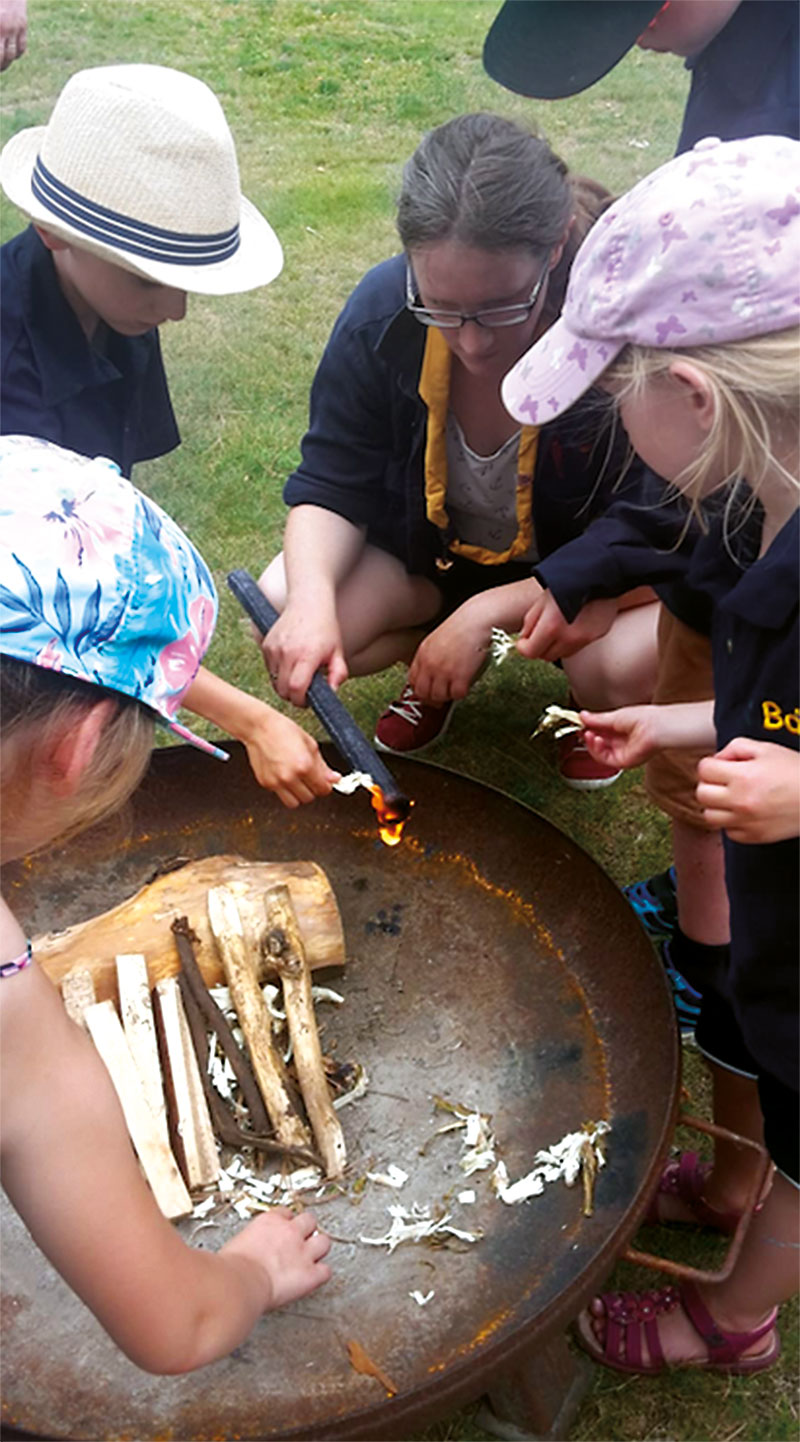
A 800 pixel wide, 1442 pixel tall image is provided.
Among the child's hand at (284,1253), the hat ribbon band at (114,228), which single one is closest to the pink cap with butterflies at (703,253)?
the hat ribbon band at (114,228)

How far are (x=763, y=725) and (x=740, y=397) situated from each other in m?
0.40

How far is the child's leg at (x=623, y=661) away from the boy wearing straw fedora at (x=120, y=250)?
71cm

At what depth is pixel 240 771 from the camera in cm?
238

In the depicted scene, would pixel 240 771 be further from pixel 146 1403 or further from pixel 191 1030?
pixel 146 1403

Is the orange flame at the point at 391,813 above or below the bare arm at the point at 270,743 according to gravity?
below

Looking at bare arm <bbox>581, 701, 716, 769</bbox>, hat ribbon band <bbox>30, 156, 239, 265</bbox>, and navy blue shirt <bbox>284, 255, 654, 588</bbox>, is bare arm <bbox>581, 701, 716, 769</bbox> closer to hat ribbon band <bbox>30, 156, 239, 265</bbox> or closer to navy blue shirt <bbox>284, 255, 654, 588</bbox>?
navy blue shirt <bbox>284, 255, 654, 588</bbox>

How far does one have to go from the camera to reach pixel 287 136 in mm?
4910

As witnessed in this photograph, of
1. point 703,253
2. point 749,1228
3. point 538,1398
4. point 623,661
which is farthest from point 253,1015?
point 703,253

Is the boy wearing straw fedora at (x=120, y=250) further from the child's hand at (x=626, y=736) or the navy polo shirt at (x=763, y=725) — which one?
the navy polo shirt at (x=763, y=725)

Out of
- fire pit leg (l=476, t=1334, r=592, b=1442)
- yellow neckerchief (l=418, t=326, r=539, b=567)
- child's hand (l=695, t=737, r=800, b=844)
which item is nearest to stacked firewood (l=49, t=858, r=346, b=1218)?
fire pit leg (l=476, t=1334, r=592, b=1442)

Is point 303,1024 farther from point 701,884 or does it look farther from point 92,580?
point 92,580

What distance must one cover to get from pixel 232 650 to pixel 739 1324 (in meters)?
2.27

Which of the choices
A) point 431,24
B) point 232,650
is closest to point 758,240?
point 232,650

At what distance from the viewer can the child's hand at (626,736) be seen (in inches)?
75.9
